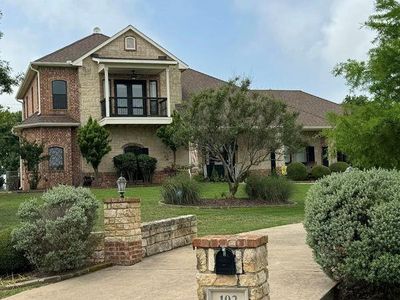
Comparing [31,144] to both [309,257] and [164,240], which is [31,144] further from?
[309,257]

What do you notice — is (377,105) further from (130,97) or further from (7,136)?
(7,136)

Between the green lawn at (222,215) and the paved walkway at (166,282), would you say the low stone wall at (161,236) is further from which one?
the green lawn at (222,215)

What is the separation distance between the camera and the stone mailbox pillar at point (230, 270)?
555 centimetres

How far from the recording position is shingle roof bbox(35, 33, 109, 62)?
34.3 metres

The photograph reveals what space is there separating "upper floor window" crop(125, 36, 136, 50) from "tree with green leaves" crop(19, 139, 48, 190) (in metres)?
7.24

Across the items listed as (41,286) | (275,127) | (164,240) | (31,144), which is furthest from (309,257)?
(31,144)

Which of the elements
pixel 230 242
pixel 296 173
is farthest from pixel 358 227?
pixel 296 173

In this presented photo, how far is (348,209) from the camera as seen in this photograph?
7660 millimetres

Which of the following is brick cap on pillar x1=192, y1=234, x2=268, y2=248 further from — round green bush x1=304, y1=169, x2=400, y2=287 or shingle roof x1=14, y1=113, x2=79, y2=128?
shingle roof x1=14, y1=113, x2=79, y2=128

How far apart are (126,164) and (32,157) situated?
15.9 feet

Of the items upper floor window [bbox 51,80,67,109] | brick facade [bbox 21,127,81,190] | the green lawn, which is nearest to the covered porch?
upper floor window [bbox 51,80,67,109]

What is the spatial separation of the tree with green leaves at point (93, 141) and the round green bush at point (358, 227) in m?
24.3

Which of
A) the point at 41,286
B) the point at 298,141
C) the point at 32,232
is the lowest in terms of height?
the point at 41,286

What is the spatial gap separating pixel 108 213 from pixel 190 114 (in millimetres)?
11722
